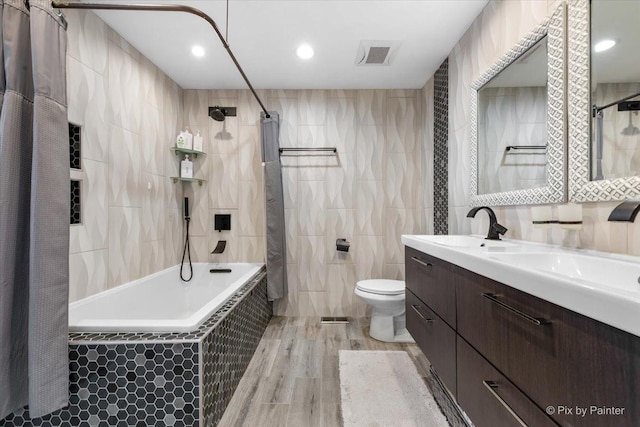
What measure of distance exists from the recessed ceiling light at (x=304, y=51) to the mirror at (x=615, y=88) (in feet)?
5.41

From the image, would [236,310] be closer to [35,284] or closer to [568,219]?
[35,284]

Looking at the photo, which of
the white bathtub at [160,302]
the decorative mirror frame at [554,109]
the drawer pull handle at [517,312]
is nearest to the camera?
the drawer pull handle at [517,312]

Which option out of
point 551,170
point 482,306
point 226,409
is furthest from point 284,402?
point 551,170

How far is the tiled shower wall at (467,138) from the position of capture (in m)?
1.06

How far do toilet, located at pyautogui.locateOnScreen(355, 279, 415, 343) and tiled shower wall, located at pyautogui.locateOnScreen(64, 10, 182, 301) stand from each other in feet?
5.86

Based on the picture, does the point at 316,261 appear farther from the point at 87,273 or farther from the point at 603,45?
the point at 603,45

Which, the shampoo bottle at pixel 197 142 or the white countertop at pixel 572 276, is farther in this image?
the shampoo bottle at pixel 197 142

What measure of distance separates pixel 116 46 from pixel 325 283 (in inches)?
100

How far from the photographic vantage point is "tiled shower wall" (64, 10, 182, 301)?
171 centimetres

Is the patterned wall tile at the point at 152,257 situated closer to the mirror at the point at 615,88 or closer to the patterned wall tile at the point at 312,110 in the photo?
the patterned wall tile at the point at 312,110

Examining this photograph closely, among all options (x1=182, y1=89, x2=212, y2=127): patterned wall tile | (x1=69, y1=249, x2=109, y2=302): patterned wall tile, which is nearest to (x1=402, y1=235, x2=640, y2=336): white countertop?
(x1=69, y1=249, x2=109, y2=302): patterned wall tile

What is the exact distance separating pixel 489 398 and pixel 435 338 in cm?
48

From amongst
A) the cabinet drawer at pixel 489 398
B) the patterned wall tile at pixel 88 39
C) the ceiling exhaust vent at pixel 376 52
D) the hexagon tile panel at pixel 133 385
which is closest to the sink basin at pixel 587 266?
the cabinet drawer at pixel 489 398

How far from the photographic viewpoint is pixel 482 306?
3.28ft
